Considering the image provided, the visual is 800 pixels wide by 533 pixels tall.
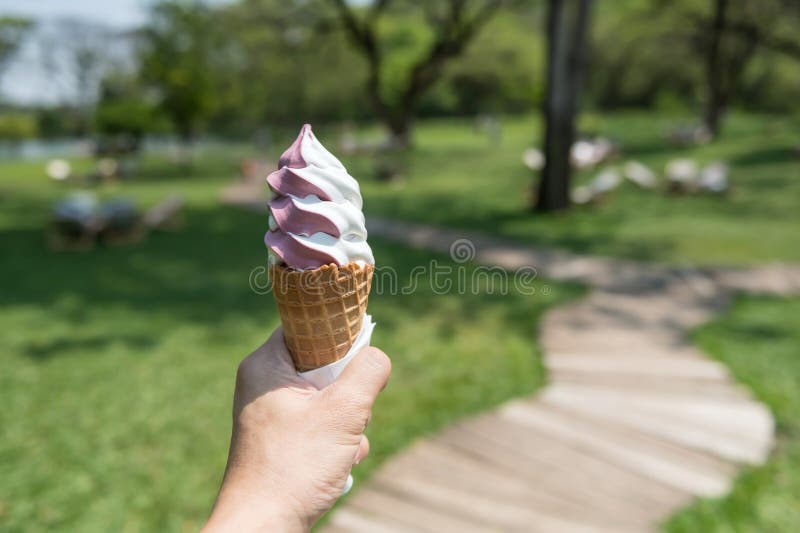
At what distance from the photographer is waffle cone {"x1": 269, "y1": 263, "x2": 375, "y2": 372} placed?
7.67ft

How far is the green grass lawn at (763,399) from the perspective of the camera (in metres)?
3.54

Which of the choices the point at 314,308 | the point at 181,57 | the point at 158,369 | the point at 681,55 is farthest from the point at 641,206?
the point at 681,55

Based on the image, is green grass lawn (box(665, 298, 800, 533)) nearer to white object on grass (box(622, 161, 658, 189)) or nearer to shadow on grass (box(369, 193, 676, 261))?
shadow on grass (box(369, 193, 676, 261))

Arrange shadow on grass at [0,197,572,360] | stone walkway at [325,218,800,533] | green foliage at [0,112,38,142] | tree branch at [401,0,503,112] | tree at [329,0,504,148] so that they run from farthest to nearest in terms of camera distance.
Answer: green foliage at [0,112,38,142] → tree branch at [401,0,503,112] → tree at [329,0,504,148] → shadow on grass at [0,197,572,360] → stone walkway at [325,218,800,533]

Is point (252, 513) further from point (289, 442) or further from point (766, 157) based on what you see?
point (766, 157)

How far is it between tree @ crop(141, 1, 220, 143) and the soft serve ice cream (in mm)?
24442

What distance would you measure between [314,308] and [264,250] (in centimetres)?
818

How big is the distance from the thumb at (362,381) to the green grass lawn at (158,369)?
7.22ft

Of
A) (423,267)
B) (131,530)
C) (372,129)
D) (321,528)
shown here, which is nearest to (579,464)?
(321,528)

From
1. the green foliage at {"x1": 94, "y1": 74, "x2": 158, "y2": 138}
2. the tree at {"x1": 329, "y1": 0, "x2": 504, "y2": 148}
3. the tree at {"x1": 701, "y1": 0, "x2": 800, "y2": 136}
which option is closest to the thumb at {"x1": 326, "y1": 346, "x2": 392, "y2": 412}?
the tree at {"x1": 329, "y1": 0, "x2": 504, "y2": 148}

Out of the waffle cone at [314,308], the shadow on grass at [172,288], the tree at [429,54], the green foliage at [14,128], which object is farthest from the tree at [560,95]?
the green foliage at [14,128]

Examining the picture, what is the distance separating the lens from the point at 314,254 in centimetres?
230

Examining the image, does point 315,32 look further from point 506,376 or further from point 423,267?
point 506,376

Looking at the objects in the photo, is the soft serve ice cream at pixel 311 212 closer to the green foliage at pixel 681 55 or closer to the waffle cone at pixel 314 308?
the waffle cone at pixel 314 308
